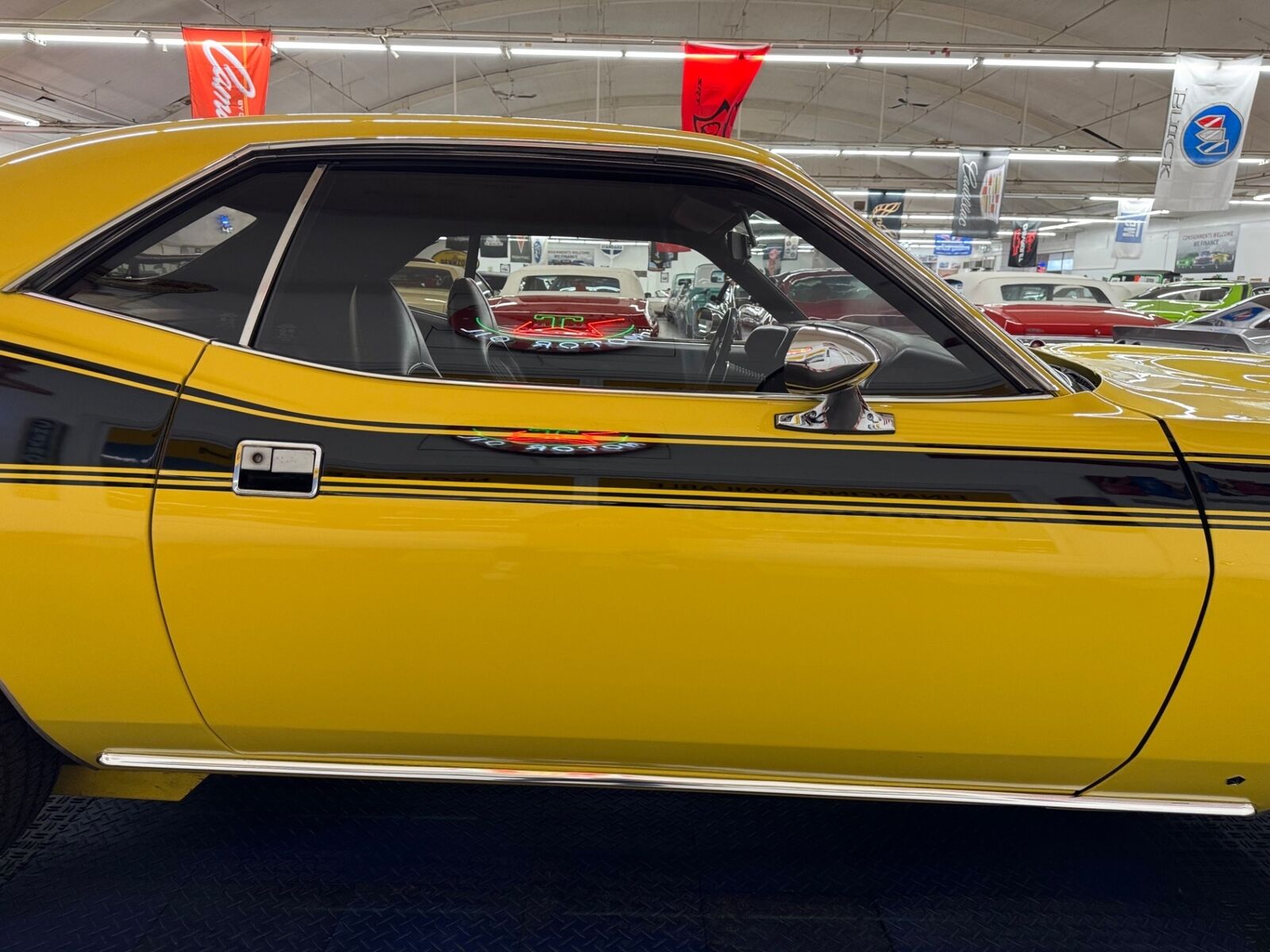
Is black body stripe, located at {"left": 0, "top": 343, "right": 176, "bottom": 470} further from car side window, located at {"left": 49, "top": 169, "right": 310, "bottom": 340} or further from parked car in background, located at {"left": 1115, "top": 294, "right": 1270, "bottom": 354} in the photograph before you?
parked car in background, located at {"left": 1115, "top": 294, "right": 1270, "bottom": 354}

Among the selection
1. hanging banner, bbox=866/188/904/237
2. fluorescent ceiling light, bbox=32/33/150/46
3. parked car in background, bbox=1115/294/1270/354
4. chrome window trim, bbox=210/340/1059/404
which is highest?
fluorescent ceiling light, bbox=32/33/150/46

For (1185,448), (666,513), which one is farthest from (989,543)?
(666,513)

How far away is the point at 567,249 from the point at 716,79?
33.7ft

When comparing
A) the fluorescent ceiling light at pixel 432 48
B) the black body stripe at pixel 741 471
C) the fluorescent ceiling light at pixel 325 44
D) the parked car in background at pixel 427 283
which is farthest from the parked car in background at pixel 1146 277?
the parked car in background at pixel 427 283

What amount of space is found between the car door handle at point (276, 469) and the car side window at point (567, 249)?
0.19 m

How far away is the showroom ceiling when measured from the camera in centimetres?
1617

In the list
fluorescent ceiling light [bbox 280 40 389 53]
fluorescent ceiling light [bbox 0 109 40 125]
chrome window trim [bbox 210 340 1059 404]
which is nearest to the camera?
chrome window trim [bbox 210 340 1059 404]

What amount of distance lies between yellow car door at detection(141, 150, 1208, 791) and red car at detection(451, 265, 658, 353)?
0.38 m

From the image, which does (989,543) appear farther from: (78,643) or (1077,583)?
(78,643)

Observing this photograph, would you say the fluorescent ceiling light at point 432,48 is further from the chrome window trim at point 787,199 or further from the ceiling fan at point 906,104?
the ceiling fan at point 906,104

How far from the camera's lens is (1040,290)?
11.5 metres

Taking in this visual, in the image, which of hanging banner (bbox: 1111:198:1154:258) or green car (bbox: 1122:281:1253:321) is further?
hanging banner (bbox: 1111:198:1154:258)

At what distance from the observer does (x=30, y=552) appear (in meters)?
1.43

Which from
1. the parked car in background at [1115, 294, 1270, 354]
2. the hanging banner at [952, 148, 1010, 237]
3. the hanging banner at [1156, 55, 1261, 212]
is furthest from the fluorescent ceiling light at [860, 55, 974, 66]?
the hanging banner at [952, 148, 1010, 237]
